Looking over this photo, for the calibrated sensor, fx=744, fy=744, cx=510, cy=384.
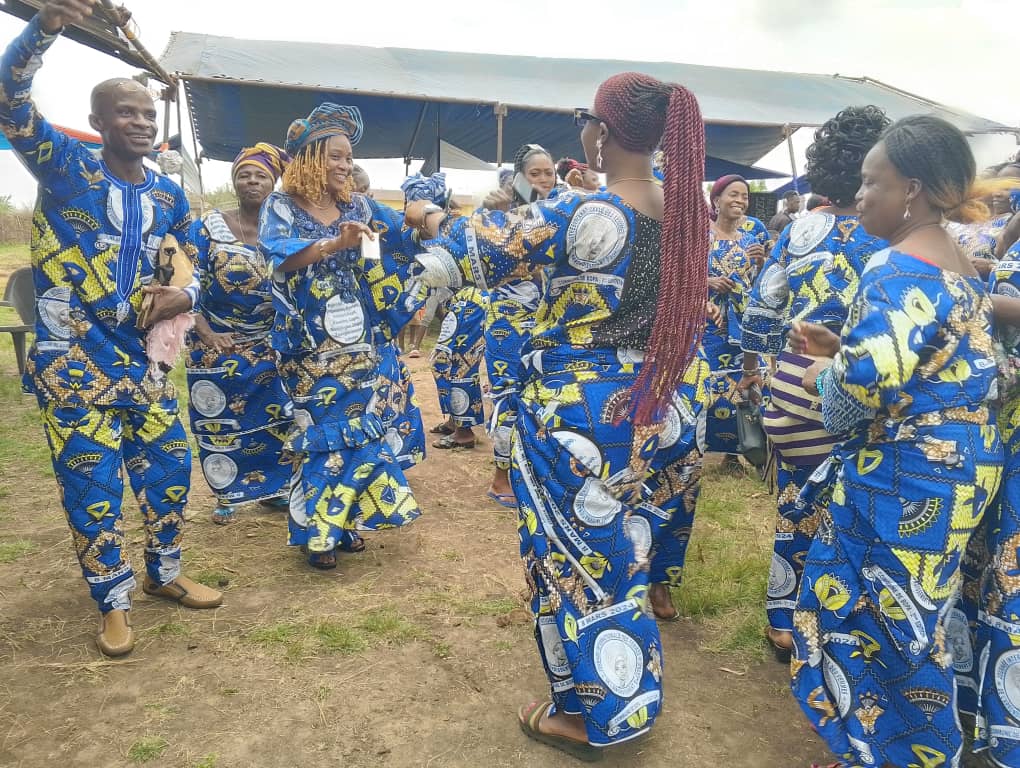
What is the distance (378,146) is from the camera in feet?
42.2

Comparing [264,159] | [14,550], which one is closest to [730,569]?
[264,159]

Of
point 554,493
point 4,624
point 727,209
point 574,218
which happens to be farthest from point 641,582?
point 727,209

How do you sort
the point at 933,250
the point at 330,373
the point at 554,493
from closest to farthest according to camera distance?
the point at 933,250
the point at 554,493
the point at 330,373

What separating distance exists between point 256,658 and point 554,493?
1.51 meters

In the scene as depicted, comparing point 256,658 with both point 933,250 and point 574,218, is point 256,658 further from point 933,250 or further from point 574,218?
point 933,250

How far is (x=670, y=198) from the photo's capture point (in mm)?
2125

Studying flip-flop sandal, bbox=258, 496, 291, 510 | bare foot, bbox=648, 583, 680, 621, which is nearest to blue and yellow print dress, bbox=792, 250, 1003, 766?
bare foot, bbox=648, 583, 680, 621

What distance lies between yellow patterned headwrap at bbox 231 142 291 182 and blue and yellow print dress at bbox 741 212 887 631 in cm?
277

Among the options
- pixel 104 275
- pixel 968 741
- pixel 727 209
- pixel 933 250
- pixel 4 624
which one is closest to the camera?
pixel 933 250

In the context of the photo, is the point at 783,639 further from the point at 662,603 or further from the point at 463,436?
the point at 463,436

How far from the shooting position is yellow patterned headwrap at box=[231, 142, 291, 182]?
4195 millimetres

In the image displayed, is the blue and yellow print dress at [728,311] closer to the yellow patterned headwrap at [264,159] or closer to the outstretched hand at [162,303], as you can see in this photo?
the yellow patterned headwrap at [264,159]

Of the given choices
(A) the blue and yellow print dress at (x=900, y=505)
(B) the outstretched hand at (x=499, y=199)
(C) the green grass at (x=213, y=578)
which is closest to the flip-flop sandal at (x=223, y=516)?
(C) the green grass at (x=213, y=578)

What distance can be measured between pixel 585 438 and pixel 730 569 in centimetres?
186
